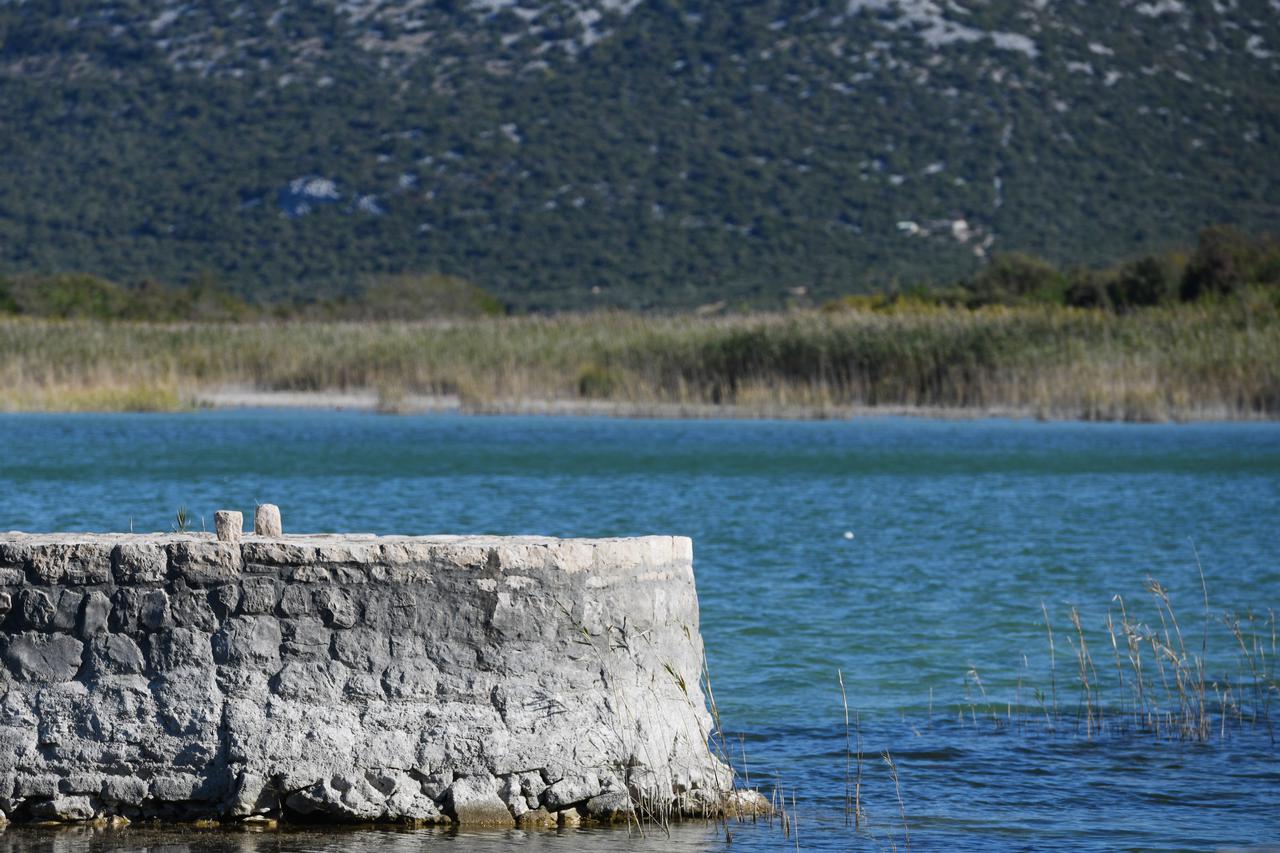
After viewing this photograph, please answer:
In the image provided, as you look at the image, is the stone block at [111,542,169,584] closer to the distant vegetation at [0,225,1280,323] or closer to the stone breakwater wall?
the stone breakwater wall

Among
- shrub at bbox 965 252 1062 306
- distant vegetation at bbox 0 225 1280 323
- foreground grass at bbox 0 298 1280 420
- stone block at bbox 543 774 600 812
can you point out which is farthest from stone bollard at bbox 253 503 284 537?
shrub at bbox 965 252 1062 306

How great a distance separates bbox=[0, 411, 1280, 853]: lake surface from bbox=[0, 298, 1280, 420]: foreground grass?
37.4 inches

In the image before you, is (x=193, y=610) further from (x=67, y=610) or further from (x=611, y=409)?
(x=611, y=409)

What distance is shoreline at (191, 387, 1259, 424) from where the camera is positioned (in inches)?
1394

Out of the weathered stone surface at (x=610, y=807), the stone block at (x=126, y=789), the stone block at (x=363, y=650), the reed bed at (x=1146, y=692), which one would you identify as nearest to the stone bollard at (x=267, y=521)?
the stone block at (x=363, y=650)

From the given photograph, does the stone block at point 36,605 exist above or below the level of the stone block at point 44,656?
above

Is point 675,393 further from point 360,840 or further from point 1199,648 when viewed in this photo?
point 360,840

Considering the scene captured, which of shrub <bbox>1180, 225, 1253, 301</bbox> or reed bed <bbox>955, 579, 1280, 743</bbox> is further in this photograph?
shrub <bbox>1180, 225, 1253, 301</bbox>

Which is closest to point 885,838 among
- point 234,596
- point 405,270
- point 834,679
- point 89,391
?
point 234,596

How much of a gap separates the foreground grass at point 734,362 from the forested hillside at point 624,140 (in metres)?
21.5

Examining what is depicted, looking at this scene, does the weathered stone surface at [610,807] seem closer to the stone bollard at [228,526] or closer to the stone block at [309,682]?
the stone block at [309,682]

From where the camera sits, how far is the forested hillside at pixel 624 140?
6538 centimetres

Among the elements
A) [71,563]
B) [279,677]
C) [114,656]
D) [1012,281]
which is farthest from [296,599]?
[1012,281]

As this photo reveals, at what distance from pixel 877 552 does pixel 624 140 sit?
5346 centimetres
